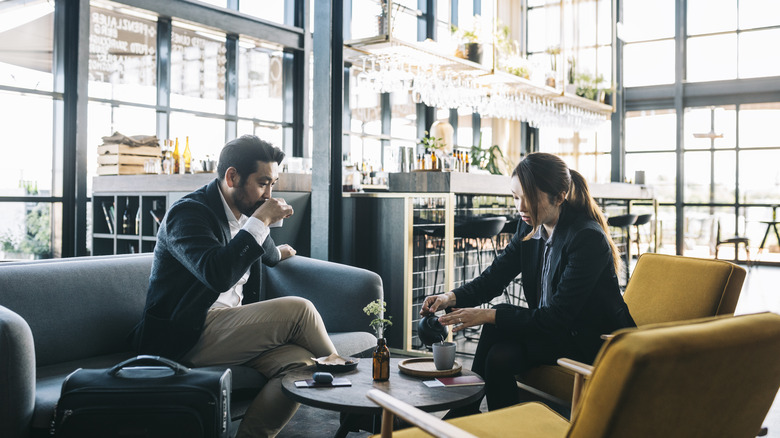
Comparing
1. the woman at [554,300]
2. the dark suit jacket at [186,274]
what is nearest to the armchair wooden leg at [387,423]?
the woman at [554,300]

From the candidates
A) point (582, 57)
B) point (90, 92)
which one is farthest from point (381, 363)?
point (582, 57)

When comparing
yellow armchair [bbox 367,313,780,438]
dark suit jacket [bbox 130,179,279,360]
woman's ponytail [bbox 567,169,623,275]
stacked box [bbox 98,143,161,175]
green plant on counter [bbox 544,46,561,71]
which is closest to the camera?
yellow armchair [bbox 367,313,780,438]

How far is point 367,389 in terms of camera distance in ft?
6.48

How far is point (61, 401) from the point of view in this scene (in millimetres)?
1894

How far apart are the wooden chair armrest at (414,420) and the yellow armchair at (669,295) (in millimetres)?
1031

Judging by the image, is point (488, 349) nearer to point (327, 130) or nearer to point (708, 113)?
point (327, 130)

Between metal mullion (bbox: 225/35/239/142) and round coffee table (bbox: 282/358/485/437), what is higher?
metal mullion (bbox: 225/35/239/142)

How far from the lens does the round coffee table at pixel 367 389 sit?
5.97ft

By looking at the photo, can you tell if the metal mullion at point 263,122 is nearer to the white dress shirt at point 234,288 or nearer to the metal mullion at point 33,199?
the metal mullion at point 33,199

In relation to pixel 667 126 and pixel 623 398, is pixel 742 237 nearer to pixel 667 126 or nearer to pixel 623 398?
pixel 667 126

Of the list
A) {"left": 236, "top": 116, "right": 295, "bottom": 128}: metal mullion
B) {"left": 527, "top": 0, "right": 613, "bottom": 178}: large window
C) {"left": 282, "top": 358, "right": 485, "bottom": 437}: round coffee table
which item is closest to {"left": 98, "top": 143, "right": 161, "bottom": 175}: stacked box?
{"left": 236, "top": 116, "right": 295, "bottom": 128}: metal mullion

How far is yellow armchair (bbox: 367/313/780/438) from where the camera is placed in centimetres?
119

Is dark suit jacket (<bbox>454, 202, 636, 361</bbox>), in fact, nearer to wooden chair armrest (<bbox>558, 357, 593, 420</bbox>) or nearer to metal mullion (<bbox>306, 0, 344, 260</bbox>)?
wooden chair armrest (<bbox>558, 357, 593, 420</bbox>)

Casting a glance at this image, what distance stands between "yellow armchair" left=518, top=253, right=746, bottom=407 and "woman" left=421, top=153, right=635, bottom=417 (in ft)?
0.26
